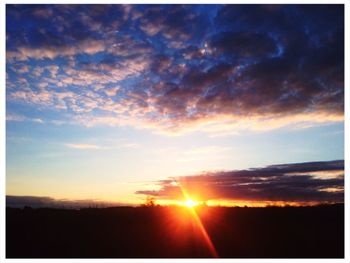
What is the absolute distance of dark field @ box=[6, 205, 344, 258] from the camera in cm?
1248

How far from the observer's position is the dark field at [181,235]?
12484 millimetres

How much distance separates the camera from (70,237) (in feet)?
48.4

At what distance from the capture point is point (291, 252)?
12102 millimetres

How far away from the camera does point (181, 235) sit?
15055 mm

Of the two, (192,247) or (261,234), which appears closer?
(192,247)

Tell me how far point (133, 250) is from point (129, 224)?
4.86 meters
